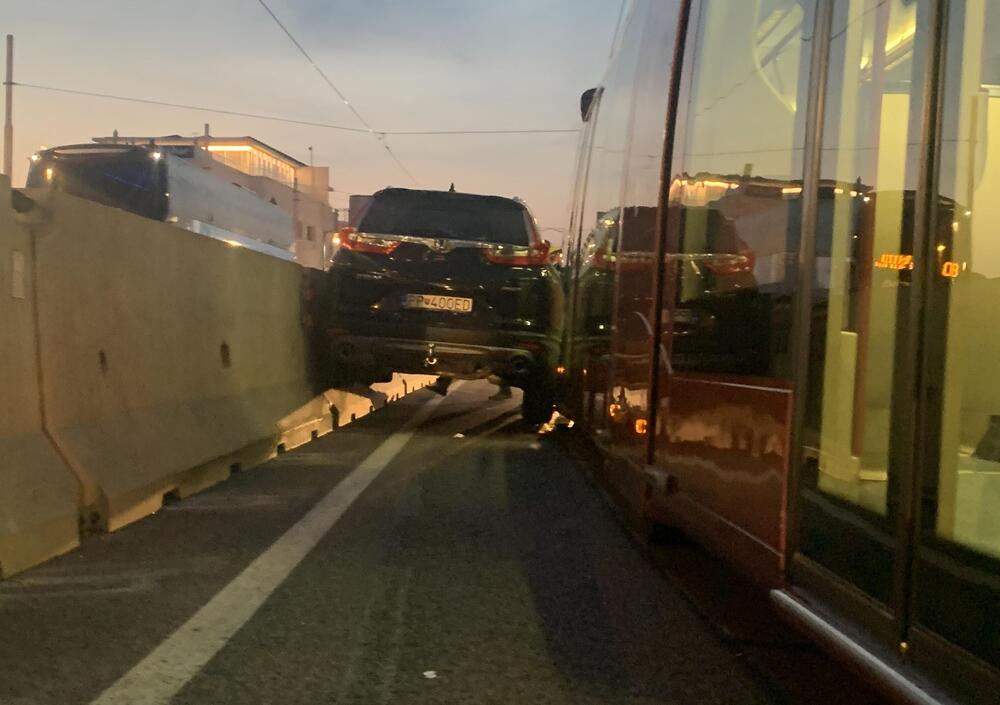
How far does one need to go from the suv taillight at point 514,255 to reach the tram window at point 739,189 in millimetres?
5163

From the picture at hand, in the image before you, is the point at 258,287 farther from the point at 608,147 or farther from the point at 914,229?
the point at 914,229

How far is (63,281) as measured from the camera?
5840 mm

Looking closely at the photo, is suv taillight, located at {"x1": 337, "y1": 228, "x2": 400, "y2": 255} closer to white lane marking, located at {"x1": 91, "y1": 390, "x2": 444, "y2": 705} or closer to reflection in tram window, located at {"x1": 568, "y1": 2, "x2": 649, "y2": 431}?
reflection in tram window, located at {"x1": 568, "y1": 2, "x2": 649, "y2": 431}

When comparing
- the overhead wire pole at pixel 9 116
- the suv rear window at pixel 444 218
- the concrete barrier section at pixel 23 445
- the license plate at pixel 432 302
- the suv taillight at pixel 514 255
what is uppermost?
the overhead wire pole at pixel 9 116

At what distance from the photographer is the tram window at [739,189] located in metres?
3.73

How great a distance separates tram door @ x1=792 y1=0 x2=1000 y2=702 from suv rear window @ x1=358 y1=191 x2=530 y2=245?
7184mm

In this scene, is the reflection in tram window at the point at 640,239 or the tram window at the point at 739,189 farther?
the reflection in tram window at the point at 640,239

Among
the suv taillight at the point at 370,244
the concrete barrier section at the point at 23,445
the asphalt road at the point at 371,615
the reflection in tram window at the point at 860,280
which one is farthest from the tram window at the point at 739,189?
the suv taillight at the point at 370,244

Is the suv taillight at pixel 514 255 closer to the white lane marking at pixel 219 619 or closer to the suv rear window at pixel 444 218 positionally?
the suv rear window at pixel 444 218

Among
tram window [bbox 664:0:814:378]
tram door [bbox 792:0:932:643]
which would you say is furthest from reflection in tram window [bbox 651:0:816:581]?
tram door [bbox 792:0:932:643]

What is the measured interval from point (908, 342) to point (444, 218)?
8083 mm

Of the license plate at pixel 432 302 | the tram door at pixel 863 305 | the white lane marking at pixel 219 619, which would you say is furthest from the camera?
the license plate at pixel 432 302

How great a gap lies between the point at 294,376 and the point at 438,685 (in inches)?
278

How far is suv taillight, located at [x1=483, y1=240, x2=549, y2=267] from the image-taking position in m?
10.4
